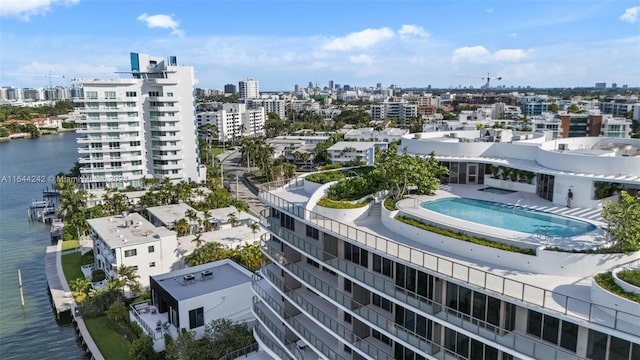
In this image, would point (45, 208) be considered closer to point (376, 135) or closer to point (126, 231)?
point (126, 231)

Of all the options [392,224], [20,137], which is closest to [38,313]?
[392,224]

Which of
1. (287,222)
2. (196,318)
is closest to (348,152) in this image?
(196,318)

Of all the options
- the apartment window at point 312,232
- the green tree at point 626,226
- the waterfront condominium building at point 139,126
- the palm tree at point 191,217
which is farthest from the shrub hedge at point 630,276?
the waterfront condominium building at point 139,126

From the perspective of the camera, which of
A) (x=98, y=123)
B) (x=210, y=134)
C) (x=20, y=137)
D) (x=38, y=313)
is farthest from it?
(x=20, y=137)

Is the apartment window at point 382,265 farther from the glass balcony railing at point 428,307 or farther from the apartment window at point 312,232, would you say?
the apartment window at point 312,232

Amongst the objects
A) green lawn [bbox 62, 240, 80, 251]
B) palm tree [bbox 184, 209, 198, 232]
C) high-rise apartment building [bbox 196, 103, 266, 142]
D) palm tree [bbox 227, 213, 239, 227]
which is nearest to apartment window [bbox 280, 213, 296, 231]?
palm tree [bbox 227, 213, 239, 227]

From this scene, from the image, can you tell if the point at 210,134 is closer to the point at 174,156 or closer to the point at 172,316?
the point at 174,156

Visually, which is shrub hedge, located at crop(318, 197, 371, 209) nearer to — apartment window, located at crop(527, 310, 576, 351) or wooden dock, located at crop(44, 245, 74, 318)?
apartment window, located at crop(527, 310, 576, 351)
